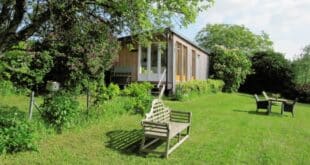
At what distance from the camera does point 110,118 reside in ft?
38.7

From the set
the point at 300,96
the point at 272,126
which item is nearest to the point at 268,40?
the point at 300,96

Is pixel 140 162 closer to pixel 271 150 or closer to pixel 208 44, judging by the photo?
pixel 271 150

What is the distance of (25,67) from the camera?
14.7 m

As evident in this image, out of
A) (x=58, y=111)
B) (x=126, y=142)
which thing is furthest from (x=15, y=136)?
(x=126, y=142)

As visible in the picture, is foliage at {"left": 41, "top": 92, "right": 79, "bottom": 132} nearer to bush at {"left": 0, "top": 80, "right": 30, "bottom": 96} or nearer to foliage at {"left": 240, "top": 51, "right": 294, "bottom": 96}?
bush at {"left": 0, "top": 80, "right": 30, "bottom": 96}

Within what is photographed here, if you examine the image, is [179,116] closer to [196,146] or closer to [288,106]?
[196,146]

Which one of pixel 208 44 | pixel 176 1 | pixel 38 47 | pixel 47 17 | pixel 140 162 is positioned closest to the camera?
pixel 140 162

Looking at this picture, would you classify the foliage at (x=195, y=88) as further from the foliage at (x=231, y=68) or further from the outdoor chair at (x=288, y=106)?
the outdoor chair at (x=288, y=106)

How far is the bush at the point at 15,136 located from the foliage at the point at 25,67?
3.80 meters

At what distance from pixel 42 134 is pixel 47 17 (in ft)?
8.36

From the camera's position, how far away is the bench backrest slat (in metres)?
8.96

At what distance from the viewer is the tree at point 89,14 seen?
8.41m

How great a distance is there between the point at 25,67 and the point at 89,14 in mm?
5941

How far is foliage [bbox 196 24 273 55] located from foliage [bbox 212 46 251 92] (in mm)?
22470
